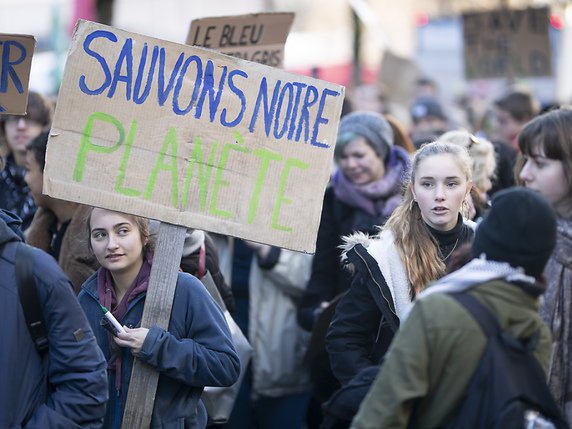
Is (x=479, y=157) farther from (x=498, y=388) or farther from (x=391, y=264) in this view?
(x=498, y=388)

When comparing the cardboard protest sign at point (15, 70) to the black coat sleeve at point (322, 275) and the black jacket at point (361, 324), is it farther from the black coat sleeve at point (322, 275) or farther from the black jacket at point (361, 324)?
the black coat sleeve at point (322, 275)

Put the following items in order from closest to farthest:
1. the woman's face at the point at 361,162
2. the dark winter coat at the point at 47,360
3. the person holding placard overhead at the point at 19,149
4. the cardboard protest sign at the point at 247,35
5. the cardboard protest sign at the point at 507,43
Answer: the dark winter coat at the point at 47,360 → the cardboard protest sign at the point at 247,35 → the person holding placard overhead at the point at 19,149 → the woman's face at the point at 361,162 → the cardboard protest sign at the point at 507,43

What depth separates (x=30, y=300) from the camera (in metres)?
3.45

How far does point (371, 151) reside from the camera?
6348 mm

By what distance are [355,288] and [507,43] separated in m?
A: 7.08

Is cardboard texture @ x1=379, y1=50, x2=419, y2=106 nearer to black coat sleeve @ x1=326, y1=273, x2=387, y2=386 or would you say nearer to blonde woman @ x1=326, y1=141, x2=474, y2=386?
blonde woman @ x1=326, y1=141, x2=474, y2=386

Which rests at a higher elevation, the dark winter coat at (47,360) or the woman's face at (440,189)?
the woman's face at (440,189)

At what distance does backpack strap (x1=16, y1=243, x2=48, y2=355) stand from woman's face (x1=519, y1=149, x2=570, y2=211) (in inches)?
73.9

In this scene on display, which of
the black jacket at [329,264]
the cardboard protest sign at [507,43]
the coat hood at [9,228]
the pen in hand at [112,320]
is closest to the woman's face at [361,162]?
the black jacket at [329,264]

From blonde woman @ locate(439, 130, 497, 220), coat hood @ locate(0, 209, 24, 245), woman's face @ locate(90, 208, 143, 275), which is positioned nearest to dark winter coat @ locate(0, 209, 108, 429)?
coat hood @ locate(0, 209, 24, 245)

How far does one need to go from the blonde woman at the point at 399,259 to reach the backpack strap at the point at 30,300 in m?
1.34

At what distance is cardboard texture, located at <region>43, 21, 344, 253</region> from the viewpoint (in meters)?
4.09

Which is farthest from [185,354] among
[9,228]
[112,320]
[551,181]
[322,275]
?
[322,275]

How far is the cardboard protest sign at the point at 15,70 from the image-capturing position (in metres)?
4.48
